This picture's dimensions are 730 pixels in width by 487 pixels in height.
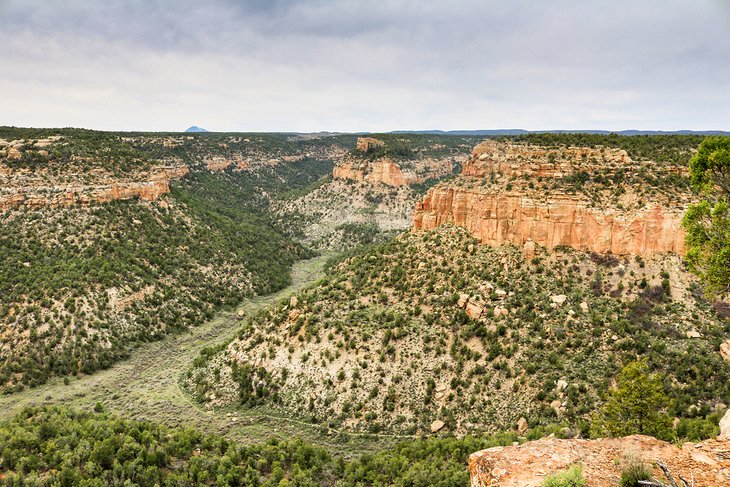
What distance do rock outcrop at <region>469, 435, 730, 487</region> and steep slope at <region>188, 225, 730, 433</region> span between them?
482 inches

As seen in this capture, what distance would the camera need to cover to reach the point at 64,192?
52.4 meters

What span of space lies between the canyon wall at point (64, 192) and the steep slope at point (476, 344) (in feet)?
100

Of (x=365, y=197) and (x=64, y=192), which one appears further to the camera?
(x=365, y=197)

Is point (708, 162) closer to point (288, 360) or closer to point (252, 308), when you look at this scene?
point (288, 360)

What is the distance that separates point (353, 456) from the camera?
89.1 ft

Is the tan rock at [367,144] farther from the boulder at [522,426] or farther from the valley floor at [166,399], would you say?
the boulder at [522,426]

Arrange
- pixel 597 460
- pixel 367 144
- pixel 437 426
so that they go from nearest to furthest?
pixel 597 460
pixel 437 426
pixel 367 144

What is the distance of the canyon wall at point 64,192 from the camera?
165 feet

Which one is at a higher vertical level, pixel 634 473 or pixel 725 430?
pixel 634 473

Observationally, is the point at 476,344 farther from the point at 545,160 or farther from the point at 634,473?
the point at 634,473

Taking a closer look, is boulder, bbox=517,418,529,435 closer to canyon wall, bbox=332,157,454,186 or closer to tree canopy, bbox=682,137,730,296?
tree canopy, bbox=682,137,730,296

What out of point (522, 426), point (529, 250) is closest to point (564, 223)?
point (529, 250)

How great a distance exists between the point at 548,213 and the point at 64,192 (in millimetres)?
56566

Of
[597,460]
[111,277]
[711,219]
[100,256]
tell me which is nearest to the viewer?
[597,460]
